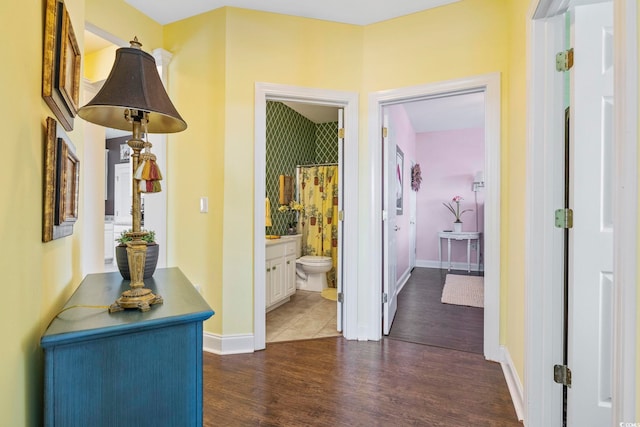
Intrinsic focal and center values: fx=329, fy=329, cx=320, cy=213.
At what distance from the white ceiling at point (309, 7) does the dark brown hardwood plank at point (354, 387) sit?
8.70 feet

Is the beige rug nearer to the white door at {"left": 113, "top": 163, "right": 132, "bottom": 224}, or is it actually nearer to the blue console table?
the blue console table

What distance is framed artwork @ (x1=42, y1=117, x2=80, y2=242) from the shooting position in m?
0.93

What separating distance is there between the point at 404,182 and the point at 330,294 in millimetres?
2129

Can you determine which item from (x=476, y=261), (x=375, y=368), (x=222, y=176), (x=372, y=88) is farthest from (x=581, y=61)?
(x=476, y=261)

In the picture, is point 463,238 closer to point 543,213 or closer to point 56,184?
point 543,213

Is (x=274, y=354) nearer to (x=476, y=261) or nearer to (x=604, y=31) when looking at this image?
(x=604, y=31)

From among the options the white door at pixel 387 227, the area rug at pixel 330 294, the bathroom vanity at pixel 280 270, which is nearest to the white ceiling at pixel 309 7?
the white door at pixel 387 227

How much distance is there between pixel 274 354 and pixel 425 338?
1.29 m

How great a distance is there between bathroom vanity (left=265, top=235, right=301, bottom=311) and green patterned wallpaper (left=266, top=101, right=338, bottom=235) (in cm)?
50

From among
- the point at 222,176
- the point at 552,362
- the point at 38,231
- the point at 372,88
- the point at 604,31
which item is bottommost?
the point at 552,362

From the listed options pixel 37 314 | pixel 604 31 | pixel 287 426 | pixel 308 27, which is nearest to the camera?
pixel 37 314

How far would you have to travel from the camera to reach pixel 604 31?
54.6 inches

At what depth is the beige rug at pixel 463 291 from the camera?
3.93m

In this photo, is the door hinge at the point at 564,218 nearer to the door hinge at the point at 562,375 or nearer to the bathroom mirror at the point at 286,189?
the door hinge at the point at 562,375
